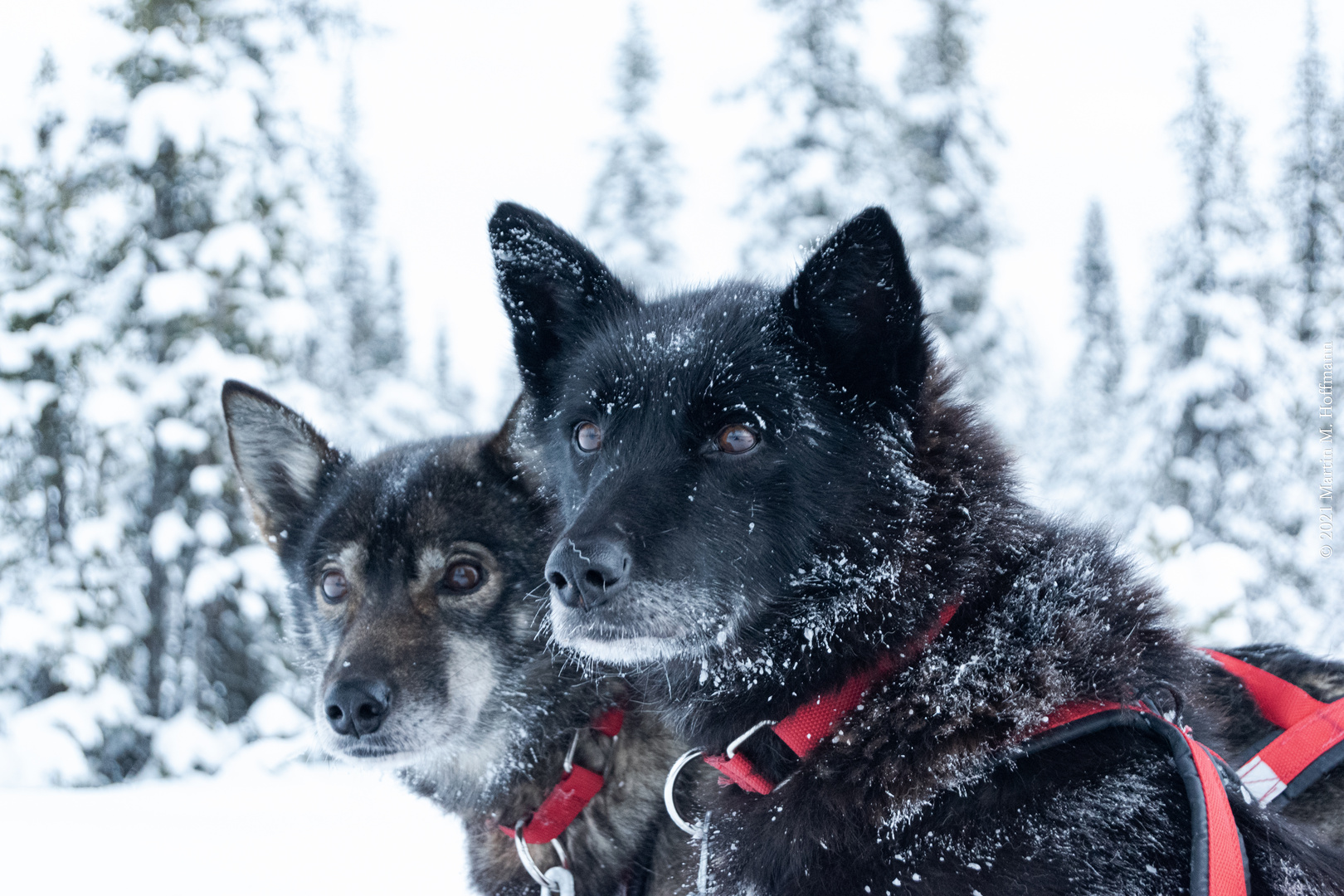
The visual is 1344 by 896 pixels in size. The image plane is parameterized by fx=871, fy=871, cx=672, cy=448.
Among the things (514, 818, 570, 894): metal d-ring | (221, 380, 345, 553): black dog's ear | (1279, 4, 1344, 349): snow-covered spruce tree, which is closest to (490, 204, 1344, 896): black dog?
(514, 818, 570, 894): metal d-ring

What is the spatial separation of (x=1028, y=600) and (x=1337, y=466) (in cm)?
1620

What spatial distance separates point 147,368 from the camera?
9.71 metres

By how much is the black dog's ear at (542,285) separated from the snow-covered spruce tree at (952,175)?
15531 millimetres

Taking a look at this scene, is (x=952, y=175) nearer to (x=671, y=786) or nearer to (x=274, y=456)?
(x=274, y=456)

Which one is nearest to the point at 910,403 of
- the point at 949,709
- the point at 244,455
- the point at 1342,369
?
the point at 949,709

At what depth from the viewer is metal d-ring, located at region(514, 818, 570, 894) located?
3.22 meters

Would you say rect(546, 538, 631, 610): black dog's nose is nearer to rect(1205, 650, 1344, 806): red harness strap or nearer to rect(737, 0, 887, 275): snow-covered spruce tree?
rect(1205, 650, 1344, 806): red harness strap

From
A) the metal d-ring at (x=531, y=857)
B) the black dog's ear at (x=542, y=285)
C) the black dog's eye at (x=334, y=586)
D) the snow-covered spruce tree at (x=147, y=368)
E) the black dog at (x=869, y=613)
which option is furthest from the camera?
the snow-covered spruce tree at (x=147, y=368)

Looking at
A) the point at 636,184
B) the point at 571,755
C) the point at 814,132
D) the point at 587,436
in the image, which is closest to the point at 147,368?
the point at 571,755

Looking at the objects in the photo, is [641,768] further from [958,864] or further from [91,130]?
[91,130]

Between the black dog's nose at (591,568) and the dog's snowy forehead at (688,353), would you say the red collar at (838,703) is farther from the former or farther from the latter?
the dog's snowy forehead at (688,353)

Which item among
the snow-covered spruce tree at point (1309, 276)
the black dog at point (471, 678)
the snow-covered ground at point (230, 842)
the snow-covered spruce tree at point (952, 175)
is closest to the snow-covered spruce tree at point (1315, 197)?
the snow-covered spruce tree at point (1309, 276)

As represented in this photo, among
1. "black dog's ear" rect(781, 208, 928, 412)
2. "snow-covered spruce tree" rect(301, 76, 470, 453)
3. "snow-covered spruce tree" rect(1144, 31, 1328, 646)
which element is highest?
"black dog's ear" rect(781, 208, 928, 412)

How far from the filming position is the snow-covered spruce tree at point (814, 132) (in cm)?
1570
